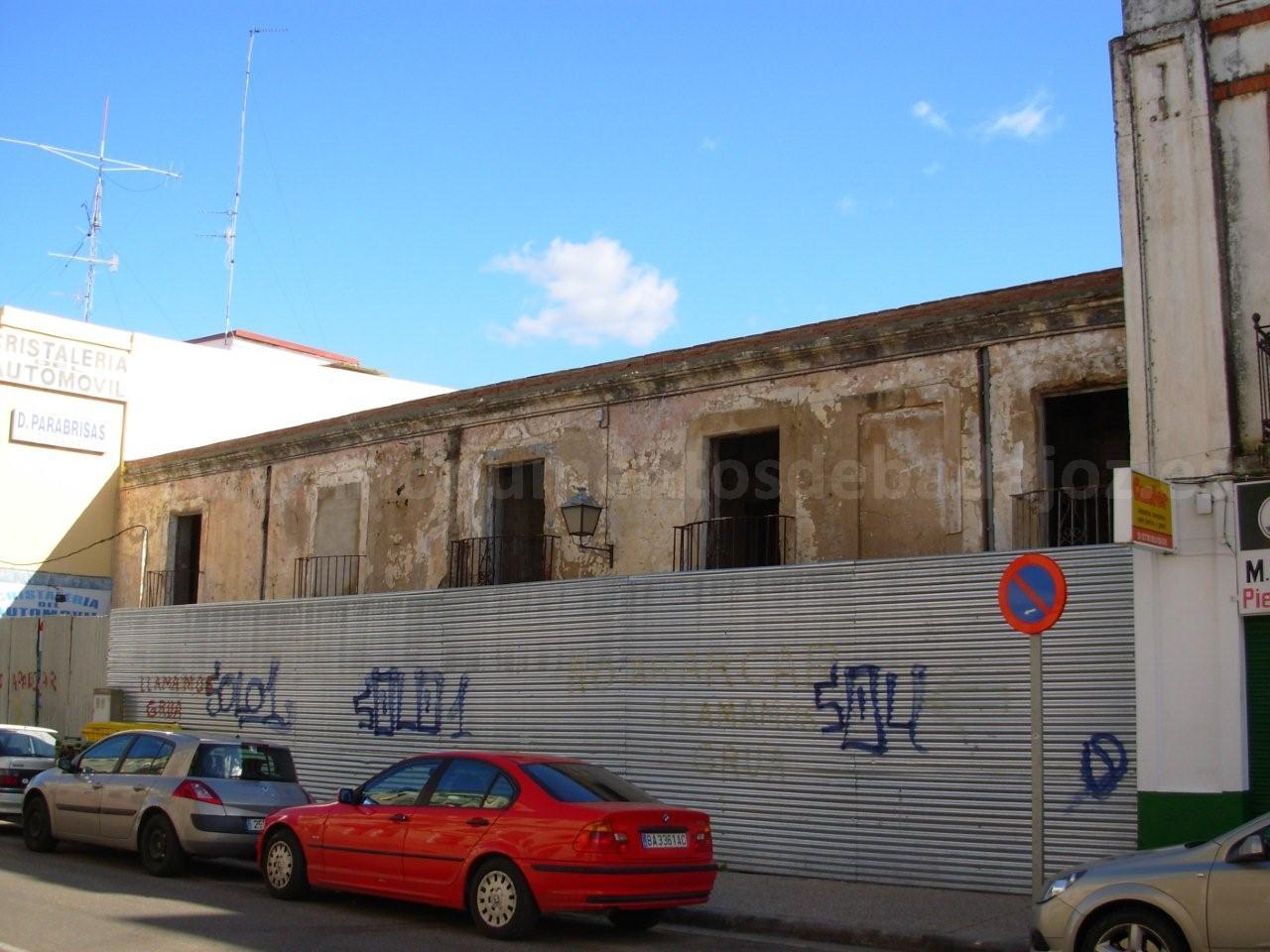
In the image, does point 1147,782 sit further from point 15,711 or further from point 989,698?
point 15,711

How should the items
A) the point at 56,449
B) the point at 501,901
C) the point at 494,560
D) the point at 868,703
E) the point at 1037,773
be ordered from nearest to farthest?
1. the point at 1037,773
2. the point at 501,901
3. the point at 868,703
4. the point at 494,560
5. the point at 56,449

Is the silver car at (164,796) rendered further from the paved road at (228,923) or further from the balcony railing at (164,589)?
the balcony railing at (164,589)

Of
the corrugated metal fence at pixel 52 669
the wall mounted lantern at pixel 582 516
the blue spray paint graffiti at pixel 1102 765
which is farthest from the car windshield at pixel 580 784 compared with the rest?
the corrugated metal fence at pixel 52 669

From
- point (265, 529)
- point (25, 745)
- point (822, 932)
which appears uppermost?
point (265, 529)

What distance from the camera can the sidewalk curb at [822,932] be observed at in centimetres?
1017

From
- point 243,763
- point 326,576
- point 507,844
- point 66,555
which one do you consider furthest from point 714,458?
point 66,555

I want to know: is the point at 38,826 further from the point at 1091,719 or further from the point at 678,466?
the point at 1091,719

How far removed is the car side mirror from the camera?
26.2ft

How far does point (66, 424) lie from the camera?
87.4ft

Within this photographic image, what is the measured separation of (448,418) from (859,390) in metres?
7.06

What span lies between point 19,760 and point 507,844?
970 cm

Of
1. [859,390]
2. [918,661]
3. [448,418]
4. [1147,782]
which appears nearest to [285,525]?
[448,418]

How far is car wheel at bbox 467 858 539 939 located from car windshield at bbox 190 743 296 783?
4.56 metres

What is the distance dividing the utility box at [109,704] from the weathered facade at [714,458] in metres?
2.42
